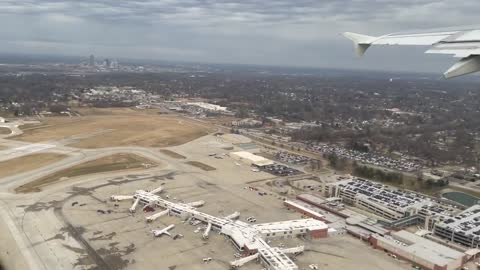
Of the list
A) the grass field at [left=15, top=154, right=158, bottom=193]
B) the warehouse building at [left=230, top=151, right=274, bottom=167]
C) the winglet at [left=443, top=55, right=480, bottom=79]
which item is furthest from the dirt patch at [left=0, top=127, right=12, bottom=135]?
the winglet at [left=443, top=55, right=480, bottom=79]

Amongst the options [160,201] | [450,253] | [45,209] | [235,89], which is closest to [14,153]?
[45,209]

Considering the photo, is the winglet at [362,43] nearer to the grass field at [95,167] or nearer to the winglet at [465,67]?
the winglet at [465,67]

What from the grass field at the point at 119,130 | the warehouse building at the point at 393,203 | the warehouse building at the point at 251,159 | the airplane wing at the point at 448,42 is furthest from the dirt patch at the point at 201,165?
the airplane wing at the point at 448,42

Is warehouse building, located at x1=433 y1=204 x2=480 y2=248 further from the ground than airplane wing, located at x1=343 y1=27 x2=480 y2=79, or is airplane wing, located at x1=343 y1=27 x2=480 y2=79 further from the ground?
airplane wing, located at x1=343 y1=27 x2=480 y2=79

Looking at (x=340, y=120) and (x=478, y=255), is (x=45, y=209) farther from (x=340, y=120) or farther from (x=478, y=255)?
(x=340, y=120)

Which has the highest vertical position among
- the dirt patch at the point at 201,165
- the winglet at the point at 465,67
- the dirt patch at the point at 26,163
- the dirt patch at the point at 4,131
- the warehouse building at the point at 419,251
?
the winglet at the point at 465,67

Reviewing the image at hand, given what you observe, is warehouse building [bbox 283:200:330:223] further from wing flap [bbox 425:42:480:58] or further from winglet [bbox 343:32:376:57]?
wing flap [bbox 425:42:480:58]

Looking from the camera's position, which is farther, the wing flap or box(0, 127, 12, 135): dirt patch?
box(0, 127, 12, 135): dirt patch
